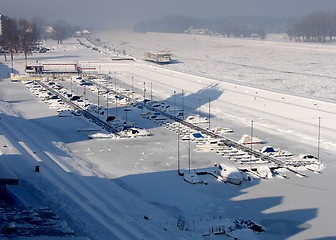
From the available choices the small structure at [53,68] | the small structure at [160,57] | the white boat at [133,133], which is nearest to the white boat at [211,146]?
the white boat at [133,133]

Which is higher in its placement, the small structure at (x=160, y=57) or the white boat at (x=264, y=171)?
the small structure at (x=160, y=57)

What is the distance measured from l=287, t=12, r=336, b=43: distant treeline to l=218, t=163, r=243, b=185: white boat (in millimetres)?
59917

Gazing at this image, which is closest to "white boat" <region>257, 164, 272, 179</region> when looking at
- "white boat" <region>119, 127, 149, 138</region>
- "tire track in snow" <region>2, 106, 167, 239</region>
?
"tire track in snow" <region>2, 106, 167, 239</region>

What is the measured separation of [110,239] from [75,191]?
7.73 feet

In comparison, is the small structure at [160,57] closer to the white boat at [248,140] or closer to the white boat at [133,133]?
the white boat at [133,133]

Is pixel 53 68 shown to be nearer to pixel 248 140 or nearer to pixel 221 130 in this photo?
pixel 221 130

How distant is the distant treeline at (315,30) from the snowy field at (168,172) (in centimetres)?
4709

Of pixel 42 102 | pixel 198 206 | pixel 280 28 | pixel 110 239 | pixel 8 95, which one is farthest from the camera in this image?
pixel 280 28

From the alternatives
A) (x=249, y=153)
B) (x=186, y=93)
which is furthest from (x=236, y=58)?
(x=249, y=153)

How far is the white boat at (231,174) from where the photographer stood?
10.9m

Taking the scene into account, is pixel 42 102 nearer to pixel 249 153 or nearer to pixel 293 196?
pixel 249 153

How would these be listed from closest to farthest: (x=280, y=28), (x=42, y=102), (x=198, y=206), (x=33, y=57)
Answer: (x=198, y=206), (x=42, y=102), (x=33, y=57), (x=280, y=28)

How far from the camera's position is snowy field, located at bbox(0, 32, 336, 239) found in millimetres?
8773

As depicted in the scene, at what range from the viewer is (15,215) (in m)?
7.84
